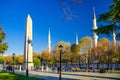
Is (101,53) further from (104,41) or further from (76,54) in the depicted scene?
(76,54)

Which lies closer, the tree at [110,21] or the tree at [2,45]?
the tree at [110,21]

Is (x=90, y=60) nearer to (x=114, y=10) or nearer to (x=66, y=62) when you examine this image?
(x=66, y=62)

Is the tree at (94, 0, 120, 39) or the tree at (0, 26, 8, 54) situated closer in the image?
the tree at (94, 0, 120, 39)

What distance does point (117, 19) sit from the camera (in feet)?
85.6

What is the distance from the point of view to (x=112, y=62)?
263ft

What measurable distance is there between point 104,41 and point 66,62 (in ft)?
70.7

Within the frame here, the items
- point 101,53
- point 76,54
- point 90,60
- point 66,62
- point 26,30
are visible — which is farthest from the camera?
point 66,62

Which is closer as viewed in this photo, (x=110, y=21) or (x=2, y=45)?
(x=110, y=21)

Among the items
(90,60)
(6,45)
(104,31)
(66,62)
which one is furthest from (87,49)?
(104,31)

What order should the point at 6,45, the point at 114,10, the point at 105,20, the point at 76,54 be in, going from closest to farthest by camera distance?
the point at 114,10 < the point at 105,20 < the point at 6,45 < the point at 76,54

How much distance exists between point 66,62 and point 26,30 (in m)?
38.3

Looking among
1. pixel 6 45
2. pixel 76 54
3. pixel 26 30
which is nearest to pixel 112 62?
pixel 76 54

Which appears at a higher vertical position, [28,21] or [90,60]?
[28,21]

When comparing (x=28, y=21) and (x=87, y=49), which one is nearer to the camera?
(x=28, y=21)
